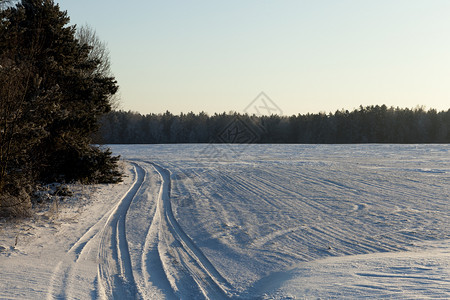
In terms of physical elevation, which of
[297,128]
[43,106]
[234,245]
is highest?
[297,128]

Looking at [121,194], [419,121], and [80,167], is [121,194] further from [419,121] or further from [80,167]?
[419,121]

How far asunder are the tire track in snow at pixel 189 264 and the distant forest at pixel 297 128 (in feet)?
178

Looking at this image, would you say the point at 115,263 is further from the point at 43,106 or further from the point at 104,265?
the point at 43,106

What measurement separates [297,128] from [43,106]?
88064 mm

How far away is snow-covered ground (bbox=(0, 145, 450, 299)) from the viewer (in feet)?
19.0

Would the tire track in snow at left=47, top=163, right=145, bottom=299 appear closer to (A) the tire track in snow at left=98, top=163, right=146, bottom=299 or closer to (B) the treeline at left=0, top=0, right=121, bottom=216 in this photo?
(A) the tire track in snow at left=98, top=163, right=146, bottom=299

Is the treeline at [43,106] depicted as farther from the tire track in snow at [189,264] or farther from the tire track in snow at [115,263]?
the tire track in snow at [189,264]

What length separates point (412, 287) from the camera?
5.25 metres

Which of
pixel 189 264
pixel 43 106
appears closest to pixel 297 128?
pixel 43 106

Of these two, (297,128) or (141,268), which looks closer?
(141,268)

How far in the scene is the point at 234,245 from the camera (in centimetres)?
870

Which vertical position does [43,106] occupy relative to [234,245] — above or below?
above

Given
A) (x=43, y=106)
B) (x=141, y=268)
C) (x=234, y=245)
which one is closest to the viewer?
(x=141, y=268)

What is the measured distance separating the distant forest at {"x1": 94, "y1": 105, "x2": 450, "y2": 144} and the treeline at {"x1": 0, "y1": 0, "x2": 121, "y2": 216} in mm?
48671
